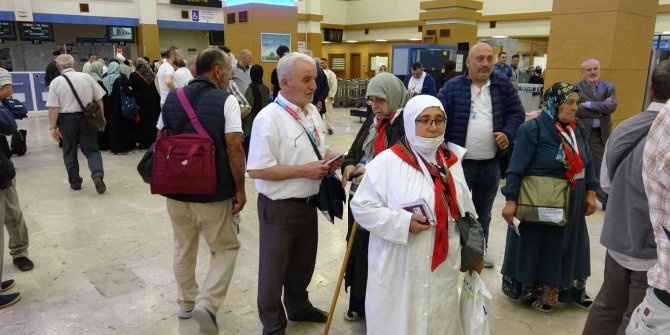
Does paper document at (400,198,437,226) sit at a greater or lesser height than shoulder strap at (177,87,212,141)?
lesser

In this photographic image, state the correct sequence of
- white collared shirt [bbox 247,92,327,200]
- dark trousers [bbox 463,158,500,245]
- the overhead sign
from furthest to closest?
the overhead sign, dark trousers [bbox 463,158,500,245], white collared shirt [bbox 247,92,327,200]

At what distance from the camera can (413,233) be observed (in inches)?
76.3

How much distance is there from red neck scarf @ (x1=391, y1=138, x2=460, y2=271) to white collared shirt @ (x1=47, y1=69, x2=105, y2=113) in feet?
15.4

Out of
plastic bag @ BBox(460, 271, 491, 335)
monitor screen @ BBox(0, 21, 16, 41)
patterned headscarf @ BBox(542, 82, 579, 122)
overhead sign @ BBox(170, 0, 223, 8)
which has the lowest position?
plastic bag @ BBox(460, 271, 491, 335)

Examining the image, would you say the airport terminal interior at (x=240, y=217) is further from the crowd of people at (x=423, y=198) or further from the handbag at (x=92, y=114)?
the handbag at (x=92, y=114)

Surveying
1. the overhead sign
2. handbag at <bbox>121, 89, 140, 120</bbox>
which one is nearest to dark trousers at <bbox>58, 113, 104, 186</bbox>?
handbag at <bbox>121, 89, 140, 120</bbox>

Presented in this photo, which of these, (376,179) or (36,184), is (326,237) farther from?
(36,184)

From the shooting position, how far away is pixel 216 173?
2.62 meters

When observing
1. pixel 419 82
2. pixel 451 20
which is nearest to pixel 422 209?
pixel 419 82

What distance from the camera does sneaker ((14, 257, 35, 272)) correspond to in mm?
3566

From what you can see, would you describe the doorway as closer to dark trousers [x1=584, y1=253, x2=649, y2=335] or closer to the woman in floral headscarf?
the woman in floral headscarf

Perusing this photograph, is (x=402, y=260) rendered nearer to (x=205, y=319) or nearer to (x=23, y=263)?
(x=205, y=319)

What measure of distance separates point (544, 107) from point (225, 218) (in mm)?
2056

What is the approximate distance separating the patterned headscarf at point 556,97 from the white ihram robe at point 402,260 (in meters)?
1.16
